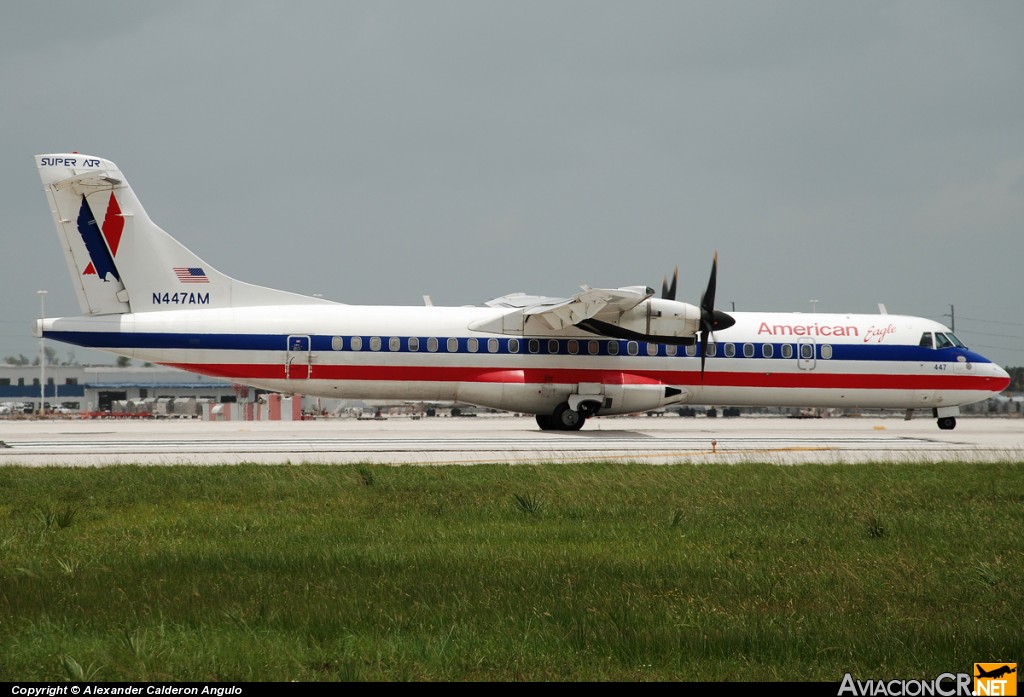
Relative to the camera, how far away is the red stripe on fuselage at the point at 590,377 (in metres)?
26.4

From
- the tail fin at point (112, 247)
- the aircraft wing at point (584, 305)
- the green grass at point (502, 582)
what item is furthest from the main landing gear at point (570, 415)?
the green grass at point (502, 582)

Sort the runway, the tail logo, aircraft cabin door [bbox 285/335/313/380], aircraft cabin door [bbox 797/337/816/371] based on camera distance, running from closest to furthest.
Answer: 1. the runway
2. the tail logo
3. aircraft cabin door [bbox 285/335/313/380]
4. aircraft cabin door [bbox 797/337/816/371]

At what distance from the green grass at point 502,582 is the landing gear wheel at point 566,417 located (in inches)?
570

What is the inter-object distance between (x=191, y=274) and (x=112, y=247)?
220 cm

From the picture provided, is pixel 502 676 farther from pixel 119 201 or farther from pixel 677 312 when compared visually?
pixel 119 201

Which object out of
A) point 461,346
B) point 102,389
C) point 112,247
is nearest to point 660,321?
point 461,346

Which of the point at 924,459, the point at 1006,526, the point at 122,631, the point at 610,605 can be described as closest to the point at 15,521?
the point at 122,631

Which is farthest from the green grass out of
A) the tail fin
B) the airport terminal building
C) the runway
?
the airport terminal building

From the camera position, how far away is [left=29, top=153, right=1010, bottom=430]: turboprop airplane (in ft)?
84.2

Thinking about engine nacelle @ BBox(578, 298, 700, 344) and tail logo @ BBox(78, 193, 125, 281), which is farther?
engine nacelle @ BBox(578, 298, 700, 344)

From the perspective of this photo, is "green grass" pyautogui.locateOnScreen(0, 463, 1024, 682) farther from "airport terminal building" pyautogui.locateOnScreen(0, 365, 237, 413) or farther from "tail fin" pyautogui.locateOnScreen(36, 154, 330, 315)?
"airport terminal building" pyautogui.locateOnScreen(0, 365, 237, 413)

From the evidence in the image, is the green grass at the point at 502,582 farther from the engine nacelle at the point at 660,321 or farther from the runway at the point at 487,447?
the engine nacelle at the point at 660,321

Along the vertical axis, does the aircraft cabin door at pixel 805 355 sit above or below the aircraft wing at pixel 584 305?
below

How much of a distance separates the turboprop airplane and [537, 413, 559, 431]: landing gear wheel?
0.09 meters
